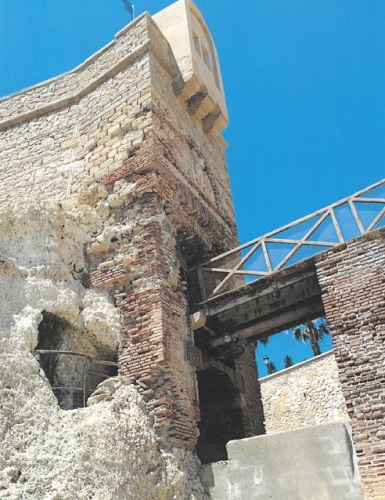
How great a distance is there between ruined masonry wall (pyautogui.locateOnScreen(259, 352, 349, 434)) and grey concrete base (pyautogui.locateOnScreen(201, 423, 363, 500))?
13.0 metres

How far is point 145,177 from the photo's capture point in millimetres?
9438

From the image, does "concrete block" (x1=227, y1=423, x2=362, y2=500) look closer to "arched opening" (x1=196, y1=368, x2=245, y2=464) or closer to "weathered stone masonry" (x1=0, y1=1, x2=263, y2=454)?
"weathered stone masonry" (x1=0, y1=1, x2=263, y2=454)

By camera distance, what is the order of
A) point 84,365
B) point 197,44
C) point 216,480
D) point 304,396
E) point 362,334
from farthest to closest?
point 304,396, point 197,44, point 84,365, point 216,480, point 362,334

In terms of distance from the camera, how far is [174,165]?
33.4 ft

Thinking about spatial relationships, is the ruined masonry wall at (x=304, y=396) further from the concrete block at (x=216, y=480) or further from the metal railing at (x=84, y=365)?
the metal railing at (x=84, y=365)

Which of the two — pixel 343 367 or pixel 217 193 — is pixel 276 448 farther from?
→ pixel 217 193

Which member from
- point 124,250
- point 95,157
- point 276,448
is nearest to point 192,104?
point 95,157

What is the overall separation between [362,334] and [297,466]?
190cm

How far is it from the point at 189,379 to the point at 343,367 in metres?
2.29

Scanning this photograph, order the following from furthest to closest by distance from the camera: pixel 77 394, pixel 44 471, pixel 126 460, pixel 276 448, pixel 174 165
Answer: pixel 174 165 → pixel 77 394 → pixel 276 448 → pixel 126 460 → pixel 44 471

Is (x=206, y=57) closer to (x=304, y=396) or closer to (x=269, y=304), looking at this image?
(x=269, y=304)

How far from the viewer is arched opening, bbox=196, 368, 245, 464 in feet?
32.1

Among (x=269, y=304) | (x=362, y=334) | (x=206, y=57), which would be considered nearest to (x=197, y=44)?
(x=206, y=57)

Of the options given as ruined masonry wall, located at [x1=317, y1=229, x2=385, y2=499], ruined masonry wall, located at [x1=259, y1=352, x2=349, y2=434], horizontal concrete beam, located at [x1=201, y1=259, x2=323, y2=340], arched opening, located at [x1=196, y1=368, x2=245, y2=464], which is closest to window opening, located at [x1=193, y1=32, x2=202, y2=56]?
horizontal concrete beam, located at [x1=201, y1=259, x2=323, y2=340]
